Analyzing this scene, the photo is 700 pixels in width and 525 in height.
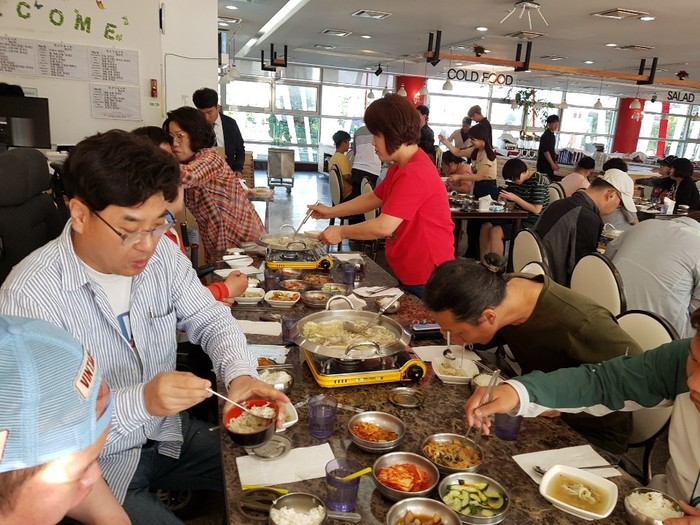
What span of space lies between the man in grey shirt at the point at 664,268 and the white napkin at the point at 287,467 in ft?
7.36

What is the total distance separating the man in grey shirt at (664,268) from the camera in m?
2.64

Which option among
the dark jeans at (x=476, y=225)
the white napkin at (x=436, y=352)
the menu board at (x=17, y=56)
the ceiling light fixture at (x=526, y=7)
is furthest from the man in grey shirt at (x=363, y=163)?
the white napkin at (x=436, y=352)

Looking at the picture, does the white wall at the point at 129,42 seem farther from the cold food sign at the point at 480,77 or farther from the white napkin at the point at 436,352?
the cold food sign at the point at 480,77

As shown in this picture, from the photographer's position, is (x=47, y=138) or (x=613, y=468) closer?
(x=613, y=468)

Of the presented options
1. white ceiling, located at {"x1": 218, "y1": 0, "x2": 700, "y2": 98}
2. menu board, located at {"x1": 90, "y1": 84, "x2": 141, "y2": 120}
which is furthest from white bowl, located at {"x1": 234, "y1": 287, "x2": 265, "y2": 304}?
white ceiling, located at {"x1": 218, "y1": 0, "x2": 700, "y2": 98}

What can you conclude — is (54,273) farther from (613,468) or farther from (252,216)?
(252,216)

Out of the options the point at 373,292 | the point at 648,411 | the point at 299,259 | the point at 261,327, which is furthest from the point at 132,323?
the point at 648,411

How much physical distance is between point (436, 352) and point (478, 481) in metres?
0.75

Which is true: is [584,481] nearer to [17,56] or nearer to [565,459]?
[565,459]

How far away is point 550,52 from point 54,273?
11.1 metres

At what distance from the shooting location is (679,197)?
22.0 ft

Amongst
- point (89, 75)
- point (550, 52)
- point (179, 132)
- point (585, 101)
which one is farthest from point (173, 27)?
point (585, 101)

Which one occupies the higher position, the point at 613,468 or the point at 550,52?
the point at 550,52

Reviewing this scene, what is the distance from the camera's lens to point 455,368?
6.00 feet
